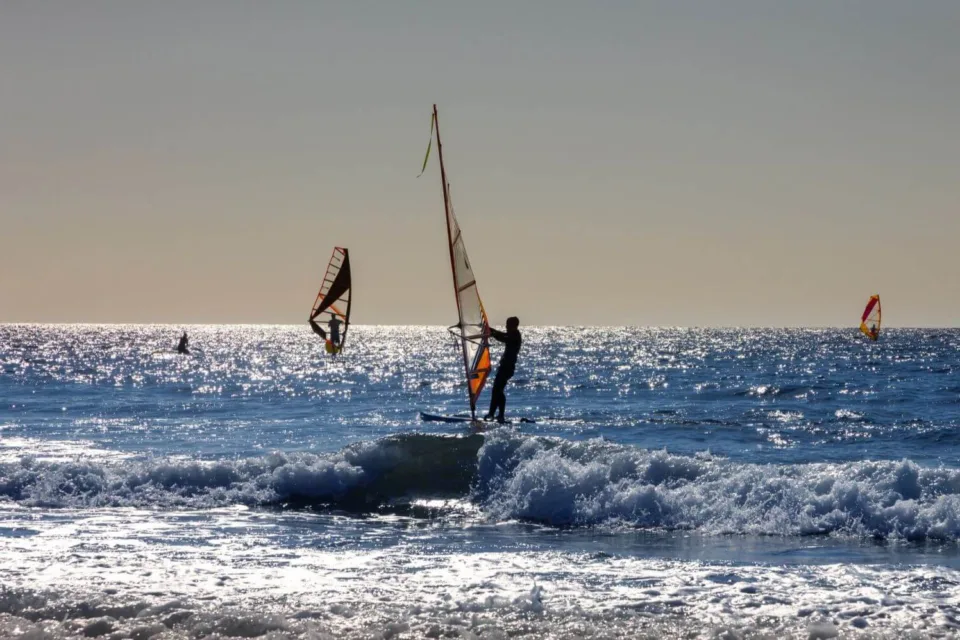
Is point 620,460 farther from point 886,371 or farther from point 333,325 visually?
point 886,371

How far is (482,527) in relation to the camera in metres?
12.3

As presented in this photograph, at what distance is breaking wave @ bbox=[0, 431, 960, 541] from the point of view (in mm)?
11977

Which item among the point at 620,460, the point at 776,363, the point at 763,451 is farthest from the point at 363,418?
the point at 776,363

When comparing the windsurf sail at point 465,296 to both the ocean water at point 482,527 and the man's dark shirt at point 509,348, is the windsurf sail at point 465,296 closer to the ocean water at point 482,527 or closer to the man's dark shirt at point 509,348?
the man's dark shirt at point 509,348

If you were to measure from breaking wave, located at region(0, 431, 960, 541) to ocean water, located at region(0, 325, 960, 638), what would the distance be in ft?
0.12

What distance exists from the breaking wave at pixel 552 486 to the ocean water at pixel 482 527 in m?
0.04

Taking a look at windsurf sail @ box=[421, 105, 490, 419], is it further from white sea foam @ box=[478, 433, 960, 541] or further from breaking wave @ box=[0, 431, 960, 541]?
white sea foam @ box=[478, 433, 960, 541]

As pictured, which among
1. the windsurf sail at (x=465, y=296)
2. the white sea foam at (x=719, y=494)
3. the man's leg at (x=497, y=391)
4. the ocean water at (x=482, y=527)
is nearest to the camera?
the ocean water at (x=482, y=527)

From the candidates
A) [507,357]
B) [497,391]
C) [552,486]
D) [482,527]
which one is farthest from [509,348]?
[482,527]

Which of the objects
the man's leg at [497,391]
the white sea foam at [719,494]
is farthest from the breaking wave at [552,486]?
the man's leg at [497,391]

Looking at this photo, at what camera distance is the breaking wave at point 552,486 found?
12.0 metres

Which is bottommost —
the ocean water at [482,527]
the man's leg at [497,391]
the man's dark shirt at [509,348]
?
the ocean water at [482,527]

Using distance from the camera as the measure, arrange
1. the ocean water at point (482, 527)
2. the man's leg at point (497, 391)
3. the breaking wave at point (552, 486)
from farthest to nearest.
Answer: the man's leg at point (497, 391) < the breaking wave at point (552, 486) < the ocean water at point (482, 527)

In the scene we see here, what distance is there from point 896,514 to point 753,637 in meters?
5.50
